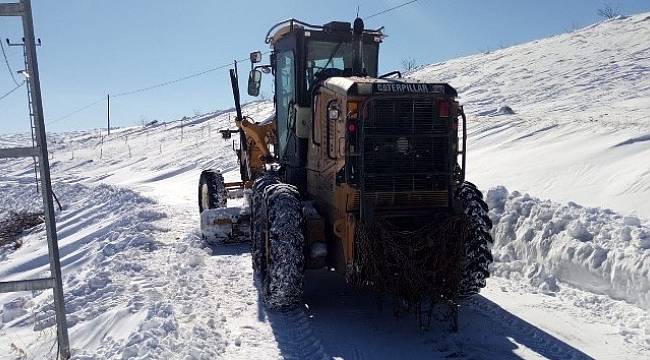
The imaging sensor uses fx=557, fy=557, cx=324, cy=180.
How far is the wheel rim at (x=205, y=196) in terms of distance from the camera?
34.0 ft

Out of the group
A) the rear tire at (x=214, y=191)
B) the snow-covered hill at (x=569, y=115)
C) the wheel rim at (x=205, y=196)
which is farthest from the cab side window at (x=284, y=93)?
the snow-covered hill at (x=569, y=115)

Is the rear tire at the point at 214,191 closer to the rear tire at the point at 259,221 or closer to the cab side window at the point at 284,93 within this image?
the cab side window at the point at 284,93

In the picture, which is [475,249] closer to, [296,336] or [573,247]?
[573,247]

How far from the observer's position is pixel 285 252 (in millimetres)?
5453

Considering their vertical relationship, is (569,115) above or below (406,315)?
above

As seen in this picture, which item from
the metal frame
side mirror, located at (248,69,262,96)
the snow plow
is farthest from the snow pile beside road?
the metal frame

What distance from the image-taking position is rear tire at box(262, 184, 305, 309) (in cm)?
545

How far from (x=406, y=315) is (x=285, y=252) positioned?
140cm

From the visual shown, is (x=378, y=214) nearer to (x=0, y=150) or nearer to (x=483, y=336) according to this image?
(x=483, y=336)

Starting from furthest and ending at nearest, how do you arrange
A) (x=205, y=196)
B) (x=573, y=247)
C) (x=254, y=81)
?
(x=205, y=196)
(x=254, y=81)
(x=573, y=247)

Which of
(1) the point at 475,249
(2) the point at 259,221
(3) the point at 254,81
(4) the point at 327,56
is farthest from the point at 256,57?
(1) the point at 475,249

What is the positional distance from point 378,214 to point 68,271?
5.45 meters

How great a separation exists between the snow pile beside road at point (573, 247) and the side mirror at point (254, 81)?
3885mm

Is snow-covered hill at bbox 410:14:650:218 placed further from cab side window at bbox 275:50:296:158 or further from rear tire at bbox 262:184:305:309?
rear tire at bbox 262:184:305:309
